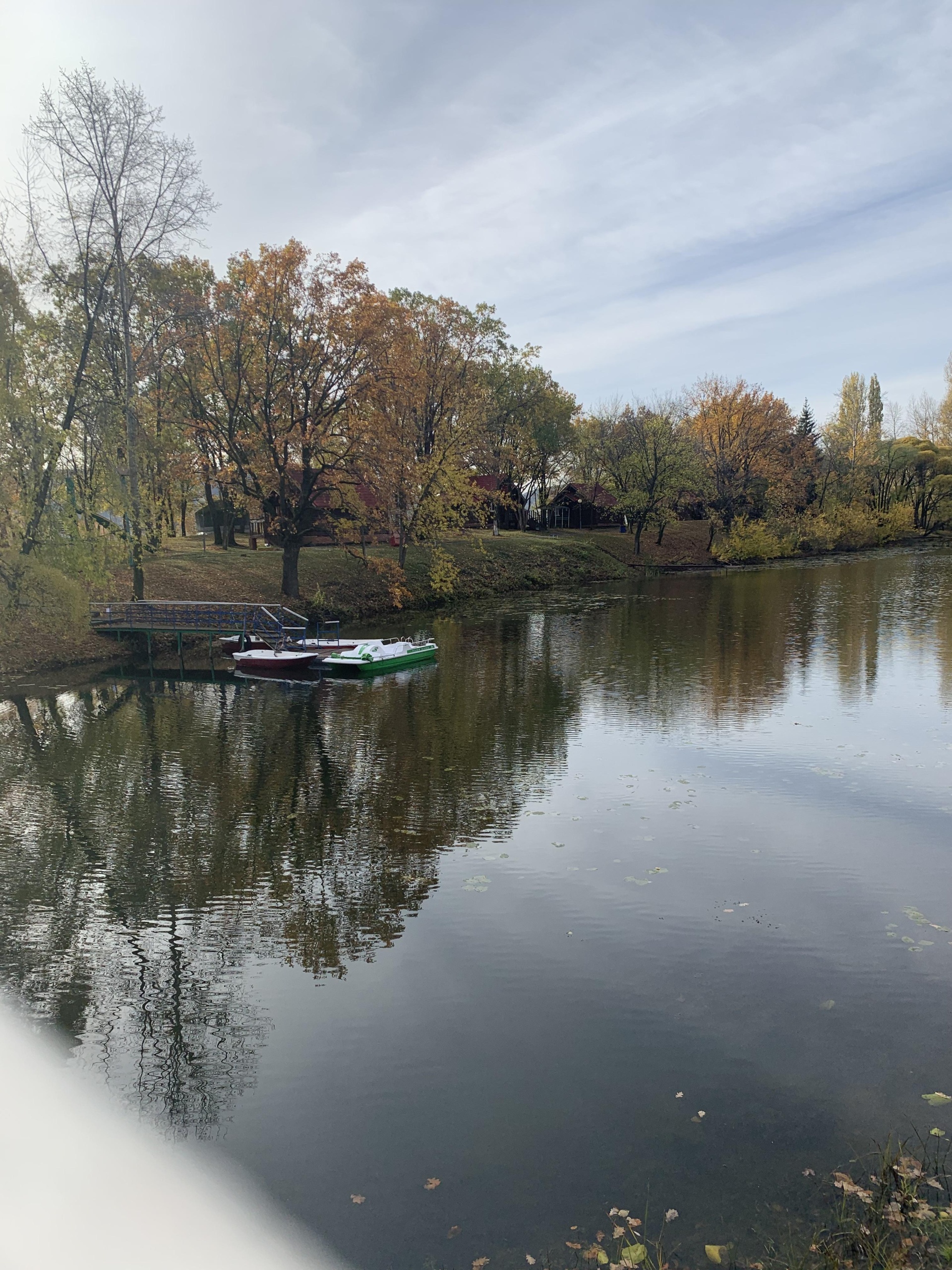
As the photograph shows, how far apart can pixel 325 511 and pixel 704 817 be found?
35054mm

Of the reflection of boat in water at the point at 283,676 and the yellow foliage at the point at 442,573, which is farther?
the yellow foliage at the point at 442,573

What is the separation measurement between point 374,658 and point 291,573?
1682cm

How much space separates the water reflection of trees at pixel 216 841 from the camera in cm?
962

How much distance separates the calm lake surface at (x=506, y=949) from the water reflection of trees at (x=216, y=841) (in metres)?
0.07

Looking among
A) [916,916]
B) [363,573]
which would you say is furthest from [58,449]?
[916,916]

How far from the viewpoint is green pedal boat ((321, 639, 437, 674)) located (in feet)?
102

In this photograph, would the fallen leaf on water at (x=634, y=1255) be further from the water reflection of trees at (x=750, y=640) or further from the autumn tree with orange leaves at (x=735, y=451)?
the autumn tree with orange leaves at (x=735, y=451)

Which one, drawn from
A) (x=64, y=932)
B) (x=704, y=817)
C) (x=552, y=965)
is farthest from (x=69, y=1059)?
(x=704, y=817)

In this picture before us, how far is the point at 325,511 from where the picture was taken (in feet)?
151

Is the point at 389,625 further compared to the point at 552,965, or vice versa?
the point at 389,625

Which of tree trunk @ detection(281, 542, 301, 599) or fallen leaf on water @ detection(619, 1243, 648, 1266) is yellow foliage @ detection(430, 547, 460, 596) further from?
fallen leaf on water @ detection(619, 1243, 648, 1266)

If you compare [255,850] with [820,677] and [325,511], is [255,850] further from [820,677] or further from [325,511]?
[325,511]

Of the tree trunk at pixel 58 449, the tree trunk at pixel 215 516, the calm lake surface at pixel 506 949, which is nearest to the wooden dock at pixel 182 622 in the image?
the tree trunk at pixel 58 449

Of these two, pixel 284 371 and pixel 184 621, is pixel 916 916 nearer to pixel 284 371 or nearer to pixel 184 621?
pixel 184 621
